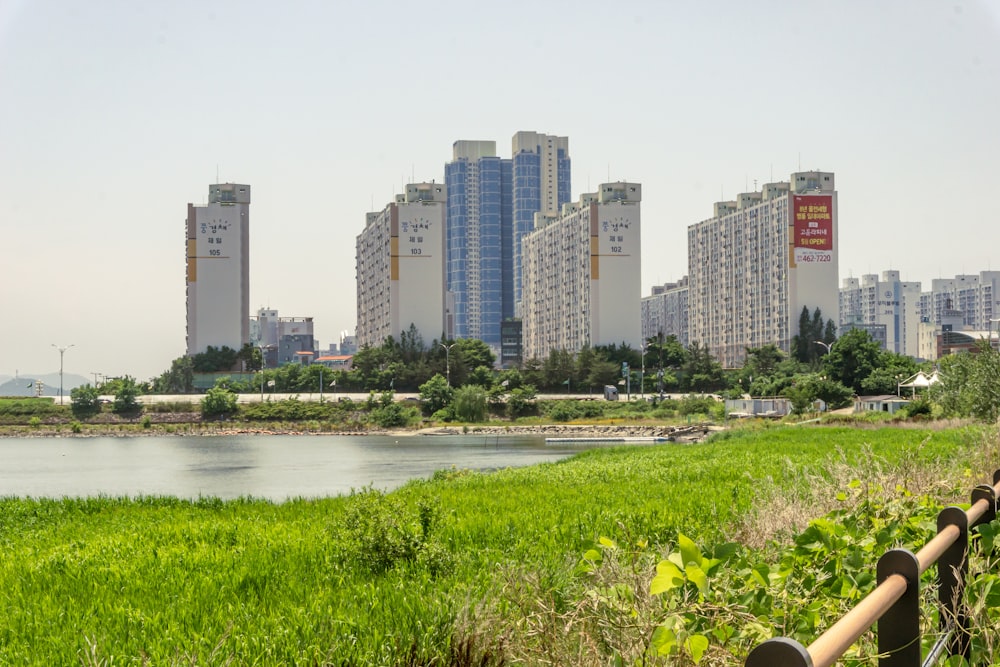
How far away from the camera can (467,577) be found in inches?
271

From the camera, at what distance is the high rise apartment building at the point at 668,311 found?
146375mm

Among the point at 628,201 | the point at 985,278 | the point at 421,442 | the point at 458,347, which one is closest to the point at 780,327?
the point at 628,201

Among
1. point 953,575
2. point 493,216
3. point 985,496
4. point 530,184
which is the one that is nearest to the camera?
point 953,575

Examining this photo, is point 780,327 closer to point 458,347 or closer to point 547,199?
point 458,347

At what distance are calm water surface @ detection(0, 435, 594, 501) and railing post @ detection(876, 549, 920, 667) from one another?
1925cm

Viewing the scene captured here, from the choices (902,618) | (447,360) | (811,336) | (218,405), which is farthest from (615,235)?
(902,618)

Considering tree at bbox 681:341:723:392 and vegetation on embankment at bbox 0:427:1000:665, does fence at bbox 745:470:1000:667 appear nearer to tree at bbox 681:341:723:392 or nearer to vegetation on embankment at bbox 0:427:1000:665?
vegetation on embankment at bbox 0:427:1000:665

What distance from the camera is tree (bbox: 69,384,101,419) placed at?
3297 inches

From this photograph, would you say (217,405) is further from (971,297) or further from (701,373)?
(971,297)

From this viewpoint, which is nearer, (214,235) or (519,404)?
(519,404)

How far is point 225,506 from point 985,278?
7835 inches

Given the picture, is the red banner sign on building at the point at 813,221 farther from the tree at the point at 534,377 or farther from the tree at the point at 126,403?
the tree at the point at 126,403

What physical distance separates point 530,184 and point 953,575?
178132 millimetres

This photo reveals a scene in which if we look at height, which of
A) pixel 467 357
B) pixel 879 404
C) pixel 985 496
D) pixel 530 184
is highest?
pixel 530 184
